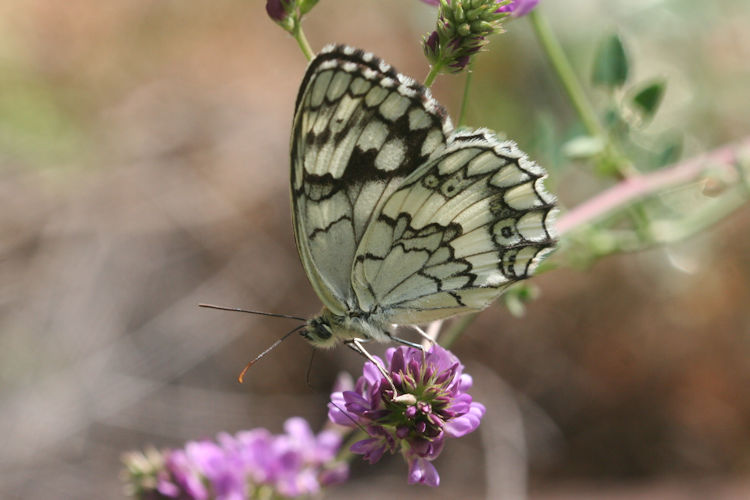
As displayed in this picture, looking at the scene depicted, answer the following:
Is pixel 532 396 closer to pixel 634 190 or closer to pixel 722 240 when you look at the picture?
pixel 722 240

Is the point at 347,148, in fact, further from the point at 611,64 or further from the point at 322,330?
the point at 611,64

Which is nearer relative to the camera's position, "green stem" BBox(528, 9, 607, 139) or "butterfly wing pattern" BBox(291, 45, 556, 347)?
"butterfly wing pattern" BBox(291, 45, 556, 347)

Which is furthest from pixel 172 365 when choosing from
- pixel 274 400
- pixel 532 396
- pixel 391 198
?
pixel 391 198

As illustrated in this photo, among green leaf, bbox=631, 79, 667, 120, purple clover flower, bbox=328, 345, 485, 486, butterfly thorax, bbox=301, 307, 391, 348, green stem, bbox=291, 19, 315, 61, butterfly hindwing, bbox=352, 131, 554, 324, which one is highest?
green leaf, bbox=631, 79, 667, 120

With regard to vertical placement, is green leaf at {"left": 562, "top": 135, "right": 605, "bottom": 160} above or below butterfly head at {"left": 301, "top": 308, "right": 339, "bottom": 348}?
above

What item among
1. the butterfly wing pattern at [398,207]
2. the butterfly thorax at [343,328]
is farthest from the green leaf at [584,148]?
the butterfly thorax at [343,328]

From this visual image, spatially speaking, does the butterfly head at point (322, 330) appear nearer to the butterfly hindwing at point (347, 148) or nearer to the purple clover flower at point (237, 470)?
the butterfly hindwing at point (347, 148)

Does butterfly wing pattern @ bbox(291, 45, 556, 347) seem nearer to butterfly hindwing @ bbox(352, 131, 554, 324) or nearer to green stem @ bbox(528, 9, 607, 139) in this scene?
butterfly hindwing @ bbox(352, 131, 554, 324)

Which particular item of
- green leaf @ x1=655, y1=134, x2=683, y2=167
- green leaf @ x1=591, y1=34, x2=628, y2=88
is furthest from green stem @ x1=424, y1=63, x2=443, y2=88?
green leaf @ x1=655, y1=134, x2=683, y2=167
